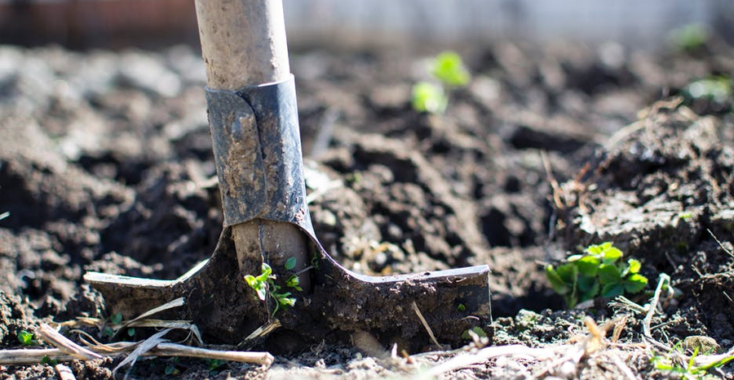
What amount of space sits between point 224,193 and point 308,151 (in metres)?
1.84

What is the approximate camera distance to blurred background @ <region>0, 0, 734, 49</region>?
346 inches

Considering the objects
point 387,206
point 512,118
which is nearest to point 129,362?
point 387,206

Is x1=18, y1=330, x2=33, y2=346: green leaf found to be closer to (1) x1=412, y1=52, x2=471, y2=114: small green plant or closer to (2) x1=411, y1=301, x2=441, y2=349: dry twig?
(2) x1=411, y1=301, x2=441, y2=349: dry twig

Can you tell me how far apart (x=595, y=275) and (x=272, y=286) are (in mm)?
1102

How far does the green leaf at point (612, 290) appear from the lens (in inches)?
81.4

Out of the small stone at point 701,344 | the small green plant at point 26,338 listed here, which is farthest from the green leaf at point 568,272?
the small green plant at point 26,338

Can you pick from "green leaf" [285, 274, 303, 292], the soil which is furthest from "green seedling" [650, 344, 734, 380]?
"green leaf" [285, 274, 303, 292]

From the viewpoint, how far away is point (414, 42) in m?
→ 8.70

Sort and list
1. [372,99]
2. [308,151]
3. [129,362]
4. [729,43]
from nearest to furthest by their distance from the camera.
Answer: [129,362] < [308,151] < [372,99] < [729,43]

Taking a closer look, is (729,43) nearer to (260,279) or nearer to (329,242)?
(329,242)

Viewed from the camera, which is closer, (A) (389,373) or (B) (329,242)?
(A) (389,373)

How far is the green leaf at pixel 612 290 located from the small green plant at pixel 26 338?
1.87m

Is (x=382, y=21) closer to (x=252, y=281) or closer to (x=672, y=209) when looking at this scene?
(x=672, y=209)

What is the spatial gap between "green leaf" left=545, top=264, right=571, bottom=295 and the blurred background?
6695 millimetres
